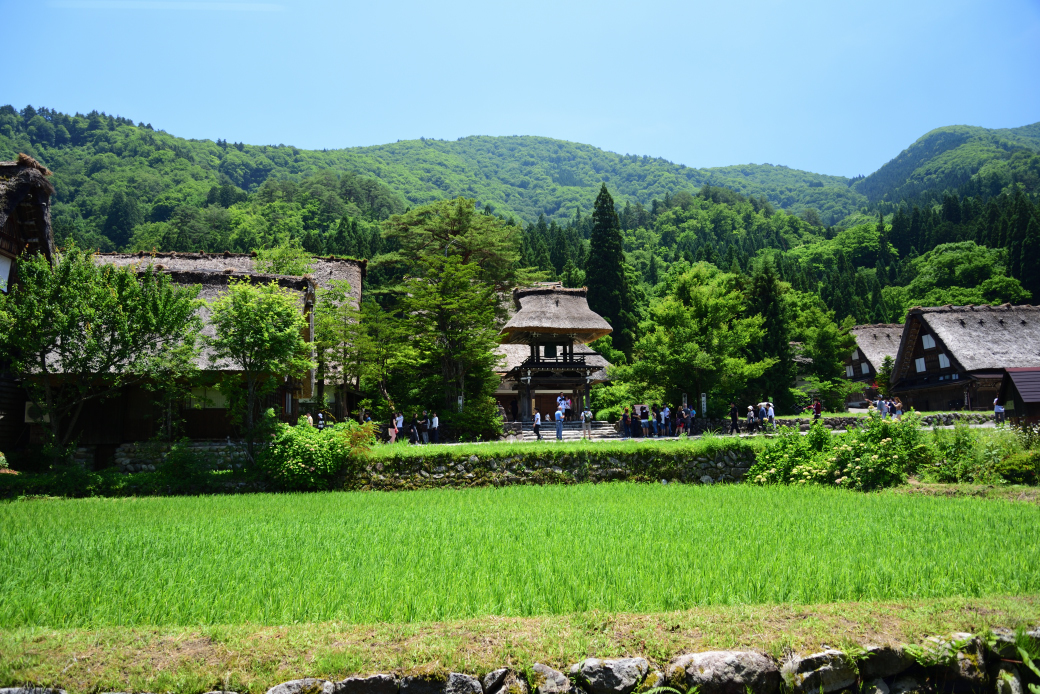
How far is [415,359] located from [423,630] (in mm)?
23387

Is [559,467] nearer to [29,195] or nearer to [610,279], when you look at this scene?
[29,195]

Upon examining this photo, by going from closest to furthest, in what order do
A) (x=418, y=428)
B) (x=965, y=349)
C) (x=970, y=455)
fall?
(x=970, y=455) → (x=418, y=428) → (x=965, y=349)

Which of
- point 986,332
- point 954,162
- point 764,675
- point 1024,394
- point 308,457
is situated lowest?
point 764,675

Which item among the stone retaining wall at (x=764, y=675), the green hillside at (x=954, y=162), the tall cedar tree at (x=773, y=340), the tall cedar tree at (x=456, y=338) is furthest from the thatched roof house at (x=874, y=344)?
the green hillside at (x=954, y=162)

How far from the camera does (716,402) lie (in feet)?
108

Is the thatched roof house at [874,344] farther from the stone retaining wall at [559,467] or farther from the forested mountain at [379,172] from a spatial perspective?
the forested mountain at [379,172]

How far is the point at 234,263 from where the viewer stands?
3388 cm

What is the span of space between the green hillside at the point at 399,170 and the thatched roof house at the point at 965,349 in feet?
245

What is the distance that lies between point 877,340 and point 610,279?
23.5 m

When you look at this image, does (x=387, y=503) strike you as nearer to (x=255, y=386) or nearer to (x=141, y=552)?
(x=141, y=552)

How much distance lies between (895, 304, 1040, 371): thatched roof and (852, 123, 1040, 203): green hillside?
6557cm

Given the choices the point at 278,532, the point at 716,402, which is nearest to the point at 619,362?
the point at 716,402

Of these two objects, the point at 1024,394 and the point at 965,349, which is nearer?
the point at 1024,394

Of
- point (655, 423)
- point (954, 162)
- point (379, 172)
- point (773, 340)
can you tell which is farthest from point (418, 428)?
point (954, 162)
